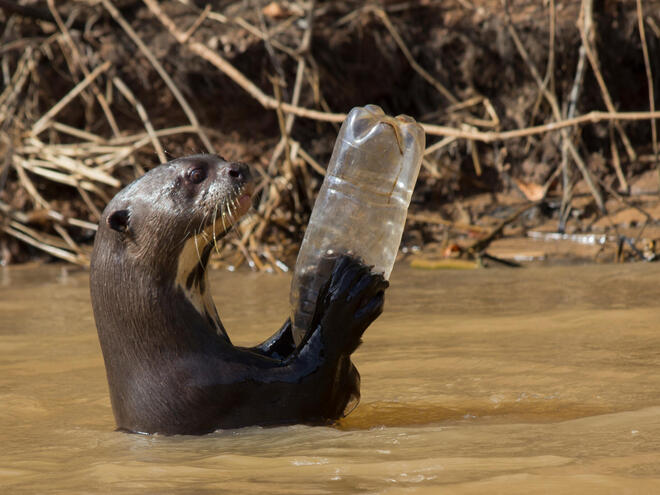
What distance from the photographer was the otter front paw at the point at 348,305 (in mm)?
1947

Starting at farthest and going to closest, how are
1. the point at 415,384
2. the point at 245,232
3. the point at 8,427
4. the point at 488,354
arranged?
the point at 245,232 → the point at 488,354 → the point at 415,384 → the point at 8,427

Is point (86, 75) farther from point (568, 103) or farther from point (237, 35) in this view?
point (568, 103)

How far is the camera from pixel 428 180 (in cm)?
685

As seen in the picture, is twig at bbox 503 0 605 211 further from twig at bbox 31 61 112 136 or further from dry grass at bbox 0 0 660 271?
twig at bbox 31 61 112 136

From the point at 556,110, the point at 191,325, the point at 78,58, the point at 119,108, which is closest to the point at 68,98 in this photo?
the point at 78,58

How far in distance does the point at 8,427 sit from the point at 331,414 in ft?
2.60

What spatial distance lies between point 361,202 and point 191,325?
523 mm

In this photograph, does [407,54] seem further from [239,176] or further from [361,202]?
[239,176]

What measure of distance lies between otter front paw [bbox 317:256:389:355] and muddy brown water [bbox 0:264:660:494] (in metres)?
0.19

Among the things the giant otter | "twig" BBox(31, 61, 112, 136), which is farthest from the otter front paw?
"twig" BBox(31, 61, 112, 136)

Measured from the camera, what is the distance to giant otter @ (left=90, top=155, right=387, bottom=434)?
1.96 meters

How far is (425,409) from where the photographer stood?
7.30ft

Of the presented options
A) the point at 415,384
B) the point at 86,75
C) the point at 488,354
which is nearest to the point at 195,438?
the point at 415,384

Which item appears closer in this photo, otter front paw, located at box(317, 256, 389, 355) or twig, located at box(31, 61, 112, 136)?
otter front paw, located at box(317, 256, 389, 355)
